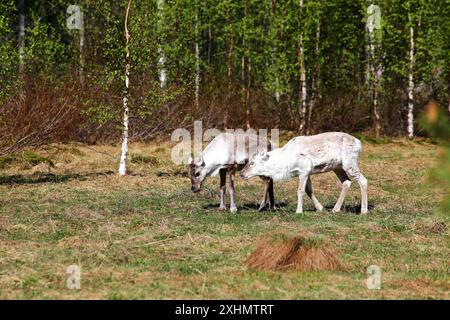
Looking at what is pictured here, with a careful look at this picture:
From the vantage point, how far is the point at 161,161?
22.7 metres

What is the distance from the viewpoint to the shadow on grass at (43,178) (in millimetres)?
18953

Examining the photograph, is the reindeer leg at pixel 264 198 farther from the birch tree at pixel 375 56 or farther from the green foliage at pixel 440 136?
the birch tree at pixel 375 56

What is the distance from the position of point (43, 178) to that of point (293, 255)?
34.5 feet

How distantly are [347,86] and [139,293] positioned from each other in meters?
27.2

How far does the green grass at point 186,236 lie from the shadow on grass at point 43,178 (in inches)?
0.9

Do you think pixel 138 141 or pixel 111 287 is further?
pixel 138 141

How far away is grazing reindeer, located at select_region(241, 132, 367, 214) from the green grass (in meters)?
0.63

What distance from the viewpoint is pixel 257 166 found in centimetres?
1563

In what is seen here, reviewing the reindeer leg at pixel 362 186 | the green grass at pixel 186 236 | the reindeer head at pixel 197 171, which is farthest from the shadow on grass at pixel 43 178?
the reindeer leg at pixel 362 186

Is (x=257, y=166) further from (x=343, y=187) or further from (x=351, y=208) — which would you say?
(x=351, y=208)

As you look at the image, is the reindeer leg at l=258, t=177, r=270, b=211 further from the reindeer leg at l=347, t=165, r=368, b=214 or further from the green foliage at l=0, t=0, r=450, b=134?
the green foliage at l=0, t=0, r=450, b=134

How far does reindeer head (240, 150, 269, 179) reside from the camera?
15.6m
